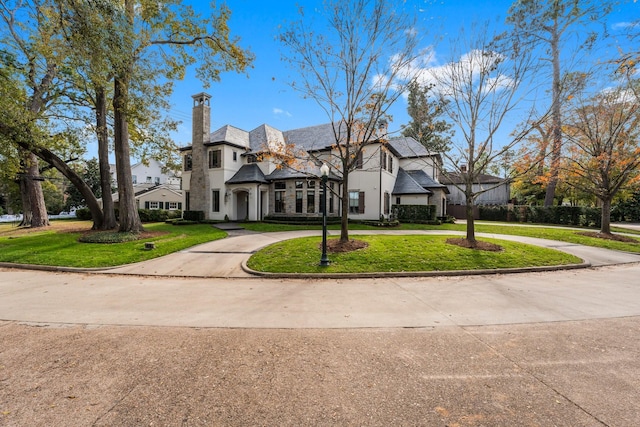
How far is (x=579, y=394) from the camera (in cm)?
277

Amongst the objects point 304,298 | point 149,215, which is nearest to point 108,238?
point 304,298

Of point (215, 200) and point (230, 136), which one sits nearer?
point (215, 200)

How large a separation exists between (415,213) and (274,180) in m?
11.4

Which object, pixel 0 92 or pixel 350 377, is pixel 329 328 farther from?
pixel 0 92

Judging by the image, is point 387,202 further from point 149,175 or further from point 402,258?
point 149,175

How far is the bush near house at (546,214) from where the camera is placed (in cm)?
2203

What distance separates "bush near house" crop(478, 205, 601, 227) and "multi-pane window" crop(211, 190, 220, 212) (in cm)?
2681

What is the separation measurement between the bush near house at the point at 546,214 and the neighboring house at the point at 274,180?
8002 mm

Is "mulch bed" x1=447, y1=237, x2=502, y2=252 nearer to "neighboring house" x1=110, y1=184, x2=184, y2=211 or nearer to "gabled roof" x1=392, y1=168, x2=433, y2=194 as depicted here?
"gabled roof" x1=392, y1=168, x2=433, y2=194

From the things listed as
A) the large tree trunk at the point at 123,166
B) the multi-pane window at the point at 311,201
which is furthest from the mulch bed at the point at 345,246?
the large tree trunk at the point at 123,166

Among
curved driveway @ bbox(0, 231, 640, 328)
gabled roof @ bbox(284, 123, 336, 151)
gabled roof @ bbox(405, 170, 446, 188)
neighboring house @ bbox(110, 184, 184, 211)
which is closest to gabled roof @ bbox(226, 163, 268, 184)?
gabled roof @ bbox(284, 123, 336, 151)

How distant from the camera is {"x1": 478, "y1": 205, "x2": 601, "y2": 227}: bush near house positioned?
867 inches

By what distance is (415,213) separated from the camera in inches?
840

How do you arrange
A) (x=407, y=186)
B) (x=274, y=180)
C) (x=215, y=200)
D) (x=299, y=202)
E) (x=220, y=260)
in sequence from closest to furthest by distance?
(x=220, y=260) < (x=299, y=202) < (x=274, y=180) < (x=215, y=200) < (x=407, y=186)
